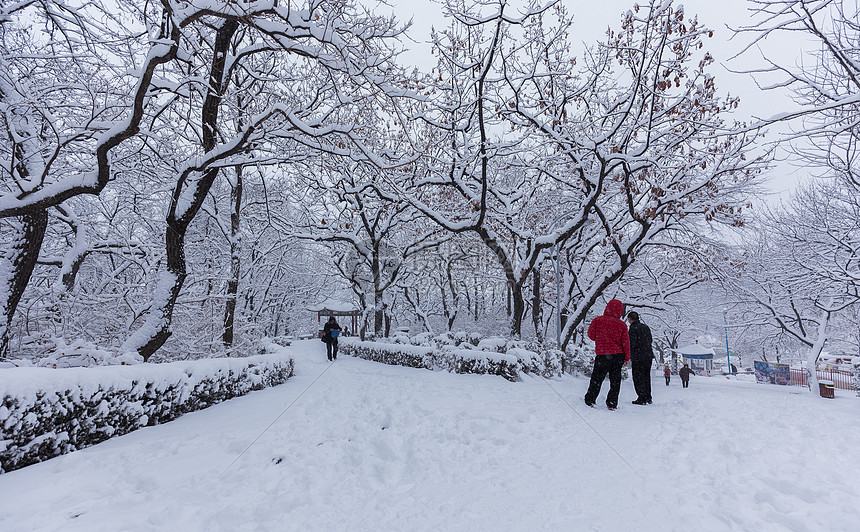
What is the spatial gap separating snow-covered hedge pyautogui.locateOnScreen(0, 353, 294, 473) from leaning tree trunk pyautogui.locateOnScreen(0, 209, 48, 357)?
3.35 m

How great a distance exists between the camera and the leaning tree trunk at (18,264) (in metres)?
6.90

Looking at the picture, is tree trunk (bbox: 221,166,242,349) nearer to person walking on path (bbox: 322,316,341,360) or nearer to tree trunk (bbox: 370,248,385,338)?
person walking on path (bbox: 322,316,341,360)

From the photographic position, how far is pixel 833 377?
80.9 feet

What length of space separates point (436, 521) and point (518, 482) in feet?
3.29

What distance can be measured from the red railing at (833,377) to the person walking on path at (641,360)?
21.0 meters

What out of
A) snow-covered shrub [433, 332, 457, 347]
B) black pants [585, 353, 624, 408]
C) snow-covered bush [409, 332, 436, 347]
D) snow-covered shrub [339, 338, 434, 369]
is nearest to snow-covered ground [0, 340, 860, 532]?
black pants [585, 353, 624, 408]

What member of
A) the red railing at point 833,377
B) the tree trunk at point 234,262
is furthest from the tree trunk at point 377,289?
the red railing at point 833,377

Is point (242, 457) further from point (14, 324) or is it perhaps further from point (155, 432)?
point (14, 324)

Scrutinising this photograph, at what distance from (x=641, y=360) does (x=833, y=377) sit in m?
26.1

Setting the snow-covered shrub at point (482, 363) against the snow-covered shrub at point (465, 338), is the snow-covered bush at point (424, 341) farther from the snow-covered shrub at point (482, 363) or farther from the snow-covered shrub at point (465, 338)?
the snow-covered shrub at point (482, 363)

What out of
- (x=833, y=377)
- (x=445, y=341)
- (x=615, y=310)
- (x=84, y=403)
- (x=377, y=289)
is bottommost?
(x=833, y=377)

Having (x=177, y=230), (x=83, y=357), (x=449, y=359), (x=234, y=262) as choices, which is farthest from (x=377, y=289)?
(x=83, y=357)

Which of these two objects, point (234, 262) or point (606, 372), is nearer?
point (606, 372)

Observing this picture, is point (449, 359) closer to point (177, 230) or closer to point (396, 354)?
point (396, 354)
